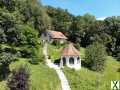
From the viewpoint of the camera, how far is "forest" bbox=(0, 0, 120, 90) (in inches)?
1800

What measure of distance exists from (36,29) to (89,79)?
37.0m

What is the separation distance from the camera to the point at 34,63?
5569 centimetres

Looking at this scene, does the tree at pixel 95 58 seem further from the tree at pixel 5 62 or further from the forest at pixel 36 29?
the tree at pixel 5 62

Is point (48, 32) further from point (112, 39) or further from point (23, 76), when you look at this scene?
point (23, 76)

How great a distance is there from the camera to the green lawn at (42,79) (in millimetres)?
43781

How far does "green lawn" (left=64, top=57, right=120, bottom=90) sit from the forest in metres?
8.46

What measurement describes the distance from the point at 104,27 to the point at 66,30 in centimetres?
1317

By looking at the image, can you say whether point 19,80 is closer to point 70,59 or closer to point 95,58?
point 70,59

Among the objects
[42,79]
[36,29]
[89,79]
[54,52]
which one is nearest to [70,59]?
[89,79]

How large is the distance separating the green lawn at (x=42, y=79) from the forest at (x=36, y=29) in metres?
2.90

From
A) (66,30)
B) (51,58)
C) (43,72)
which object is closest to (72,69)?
(43,72)

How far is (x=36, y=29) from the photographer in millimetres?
85188

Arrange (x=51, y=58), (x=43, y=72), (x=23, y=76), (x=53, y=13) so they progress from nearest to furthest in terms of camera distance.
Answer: (x=23, y=76), (x=43, y=72), (x=51, y=58), (x=53, y=13)

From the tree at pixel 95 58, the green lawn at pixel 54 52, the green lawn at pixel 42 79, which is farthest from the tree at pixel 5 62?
the green lawn at pixel 54 52
